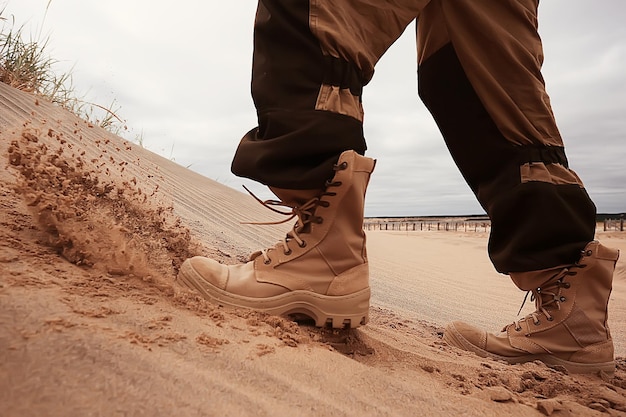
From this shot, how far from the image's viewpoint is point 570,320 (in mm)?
1350

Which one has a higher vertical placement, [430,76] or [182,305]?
[430,76]

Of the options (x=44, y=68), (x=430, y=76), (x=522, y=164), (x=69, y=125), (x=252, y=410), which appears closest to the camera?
(x=252, y=410)

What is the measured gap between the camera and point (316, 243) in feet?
3.60

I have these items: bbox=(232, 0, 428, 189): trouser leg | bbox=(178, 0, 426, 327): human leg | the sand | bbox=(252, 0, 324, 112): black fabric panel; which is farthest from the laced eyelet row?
bbox=(252, 0, 324, 112): black fabric panel

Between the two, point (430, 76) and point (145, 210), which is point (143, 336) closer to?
point (145, 210)

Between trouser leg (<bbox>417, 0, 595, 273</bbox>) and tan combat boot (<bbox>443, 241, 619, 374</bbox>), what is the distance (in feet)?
0.21

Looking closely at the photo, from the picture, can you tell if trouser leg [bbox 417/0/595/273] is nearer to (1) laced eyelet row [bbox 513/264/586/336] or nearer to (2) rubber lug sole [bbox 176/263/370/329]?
(1) laced eyelet row [bbox 513/264/586/336]

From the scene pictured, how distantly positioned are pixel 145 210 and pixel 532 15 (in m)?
1.52

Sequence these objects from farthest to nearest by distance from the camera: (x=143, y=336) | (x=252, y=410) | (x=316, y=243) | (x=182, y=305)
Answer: (x=316, y=243) < (x=182, y=305) < (x=143, y=336) < (x=252, y=410)

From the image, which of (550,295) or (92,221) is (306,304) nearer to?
(92,221)

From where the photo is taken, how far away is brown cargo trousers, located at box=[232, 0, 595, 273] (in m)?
1.02

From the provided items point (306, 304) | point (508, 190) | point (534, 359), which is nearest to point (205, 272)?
point (306, 304)

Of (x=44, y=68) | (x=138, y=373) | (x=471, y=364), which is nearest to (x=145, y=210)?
(x=138, y=373)

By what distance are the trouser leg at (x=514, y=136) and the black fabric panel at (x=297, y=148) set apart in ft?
1.94
